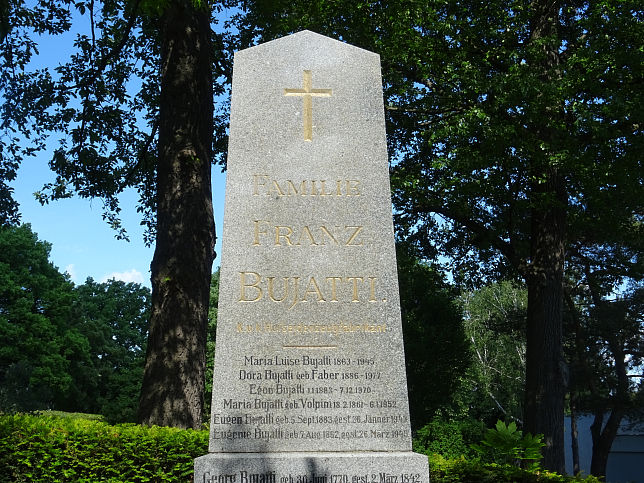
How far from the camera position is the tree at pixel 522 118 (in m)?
12.9

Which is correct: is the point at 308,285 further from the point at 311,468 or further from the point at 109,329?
the point at 109,329

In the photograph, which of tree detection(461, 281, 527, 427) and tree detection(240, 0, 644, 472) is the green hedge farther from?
tree detection(461, 281, 527, 427)

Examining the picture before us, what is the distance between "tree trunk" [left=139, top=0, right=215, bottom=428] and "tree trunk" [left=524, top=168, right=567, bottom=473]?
7.94 meters

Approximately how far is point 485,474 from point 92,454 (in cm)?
466

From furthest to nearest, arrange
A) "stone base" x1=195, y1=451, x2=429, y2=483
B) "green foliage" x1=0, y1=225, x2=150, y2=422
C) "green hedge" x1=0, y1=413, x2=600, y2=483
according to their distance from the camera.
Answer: "green foliage" x1=0, y1=225, x2=150, y2=422 → "green hedge" x1=0, y1=413, x2=600, y2=483 → "stone base" x1=195, y1=451, x2=429, y2=483

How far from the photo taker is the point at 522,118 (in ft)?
44.4

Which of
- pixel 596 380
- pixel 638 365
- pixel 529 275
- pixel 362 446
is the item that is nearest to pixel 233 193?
pixel 362 446

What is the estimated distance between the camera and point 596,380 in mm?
28141

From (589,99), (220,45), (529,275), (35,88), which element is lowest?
(529,275)

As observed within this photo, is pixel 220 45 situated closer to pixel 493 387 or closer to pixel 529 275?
pixel 529 275

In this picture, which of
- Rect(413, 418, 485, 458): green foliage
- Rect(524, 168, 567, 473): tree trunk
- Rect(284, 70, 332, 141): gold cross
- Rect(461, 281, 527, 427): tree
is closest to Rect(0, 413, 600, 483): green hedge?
Rect(284, 70, 332, 141): gold cross

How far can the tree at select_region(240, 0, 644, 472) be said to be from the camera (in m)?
12.9

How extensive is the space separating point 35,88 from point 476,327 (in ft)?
128

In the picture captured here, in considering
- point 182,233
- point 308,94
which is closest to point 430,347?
point 182,233
